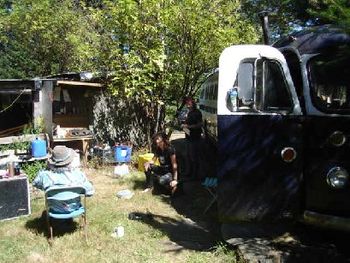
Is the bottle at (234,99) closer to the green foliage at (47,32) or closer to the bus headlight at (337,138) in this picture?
the bus headlight at (337,138)

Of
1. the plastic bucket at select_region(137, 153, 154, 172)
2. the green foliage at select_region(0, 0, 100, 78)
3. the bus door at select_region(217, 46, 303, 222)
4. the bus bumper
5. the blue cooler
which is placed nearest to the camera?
the bus bumper

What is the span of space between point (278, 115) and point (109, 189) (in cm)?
534

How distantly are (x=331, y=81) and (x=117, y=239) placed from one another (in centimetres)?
360

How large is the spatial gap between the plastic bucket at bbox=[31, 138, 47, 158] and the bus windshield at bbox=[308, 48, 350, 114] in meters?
6.75

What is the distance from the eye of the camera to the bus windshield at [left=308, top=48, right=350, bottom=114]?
5.29 metres

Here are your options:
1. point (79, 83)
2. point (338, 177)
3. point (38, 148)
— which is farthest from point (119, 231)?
point (79, 83)

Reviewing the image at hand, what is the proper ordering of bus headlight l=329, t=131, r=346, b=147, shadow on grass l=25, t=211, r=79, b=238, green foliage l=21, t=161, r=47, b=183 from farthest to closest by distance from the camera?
green foliage l=21, t=161, r=47, b=183, shadow on grass l=25, t=211, r=79, b=238, bus headlight l=329, t=131, r=346, b=147

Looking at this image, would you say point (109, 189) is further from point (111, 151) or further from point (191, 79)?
point (191, 79)

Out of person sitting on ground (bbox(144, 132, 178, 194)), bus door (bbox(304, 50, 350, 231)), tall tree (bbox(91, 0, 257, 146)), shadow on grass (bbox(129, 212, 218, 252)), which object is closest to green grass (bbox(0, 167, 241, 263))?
shadow on grass (bbox(129, 212, 218, 252))

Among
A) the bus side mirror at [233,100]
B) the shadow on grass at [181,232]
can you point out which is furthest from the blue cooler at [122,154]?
the bus side mirror at [233,100]

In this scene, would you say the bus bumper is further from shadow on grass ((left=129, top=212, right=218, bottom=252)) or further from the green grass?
shadow on grass ((left=129, top=212, right=218, bottom=252))

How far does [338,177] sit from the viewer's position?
5.04 metres

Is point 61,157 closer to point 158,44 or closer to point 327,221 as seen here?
point 327,221

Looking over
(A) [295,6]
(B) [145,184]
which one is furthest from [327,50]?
(A) [295,6]
